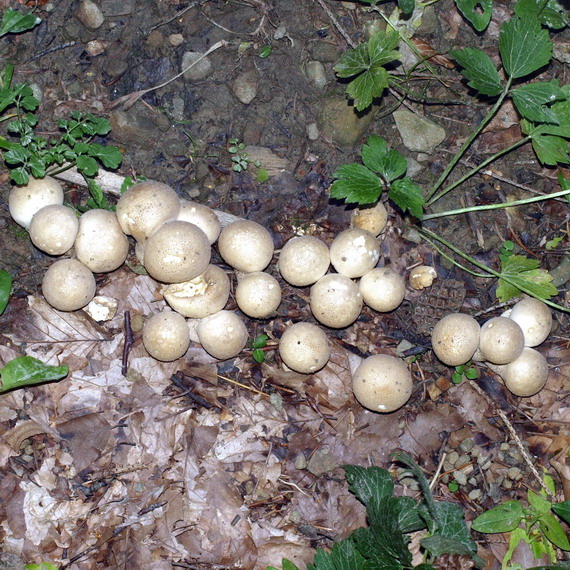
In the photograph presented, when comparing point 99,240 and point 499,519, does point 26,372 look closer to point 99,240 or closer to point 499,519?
point 99,240

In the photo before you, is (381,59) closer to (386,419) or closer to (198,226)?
(198,226)

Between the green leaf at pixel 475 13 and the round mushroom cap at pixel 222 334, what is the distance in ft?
9.38

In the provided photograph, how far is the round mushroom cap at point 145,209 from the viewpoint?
393 cm

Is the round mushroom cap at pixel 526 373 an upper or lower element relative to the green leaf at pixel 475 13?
lower

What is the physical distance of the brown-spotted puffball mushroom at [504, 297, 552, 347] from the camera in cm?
427

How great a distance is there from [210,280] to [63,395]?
50.4 inches

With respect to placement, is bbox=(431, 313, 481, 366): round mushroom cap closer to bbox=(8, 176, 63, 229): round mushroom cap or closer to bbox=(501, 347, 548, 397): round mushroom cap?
bbox=(501, 347, 548, 397): round mushroom cap

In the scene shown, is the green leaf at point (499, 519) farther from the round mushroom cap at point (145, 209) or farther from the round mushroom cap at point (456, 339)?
the round mushroom cap at point (145, 209)

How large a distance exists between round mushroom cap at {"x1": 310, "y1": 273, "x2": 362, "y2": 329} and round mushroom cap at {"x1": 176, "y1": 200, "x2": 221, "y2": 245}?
31.8 inches

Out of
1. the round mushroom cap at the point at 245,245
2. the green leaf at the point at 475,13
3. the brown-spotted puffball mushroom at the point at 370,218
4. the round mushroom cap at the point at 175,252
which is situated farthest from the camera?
the green leaf at the point at 475,13

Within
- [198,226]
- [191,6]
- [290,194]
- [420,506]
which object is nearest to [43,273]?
[198,226]

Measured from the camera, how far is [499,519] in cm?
412

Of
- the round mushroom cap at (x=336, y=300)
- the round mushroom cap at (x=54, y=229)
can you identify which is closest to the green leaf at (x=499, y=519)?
the round mushroom cap at (x=336, y=300)

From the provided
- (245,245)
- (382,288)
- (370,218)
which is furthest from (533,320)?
(245,245)
